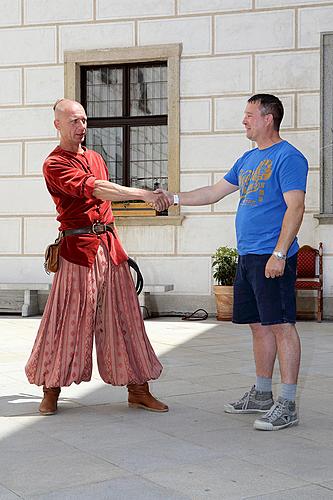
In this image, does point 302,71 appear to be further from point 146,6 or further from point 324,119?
point 146,6

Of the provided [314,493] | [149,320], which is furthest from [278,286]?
[149,320]

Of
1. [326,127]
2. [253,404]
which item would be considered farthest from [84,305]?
[326,127]

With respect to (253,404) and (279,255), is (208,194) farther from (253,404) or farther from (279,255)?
(253,404)

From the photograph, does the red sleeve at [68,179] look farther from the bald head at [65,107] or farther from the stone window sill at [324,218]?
the stone window sill at [324,218]

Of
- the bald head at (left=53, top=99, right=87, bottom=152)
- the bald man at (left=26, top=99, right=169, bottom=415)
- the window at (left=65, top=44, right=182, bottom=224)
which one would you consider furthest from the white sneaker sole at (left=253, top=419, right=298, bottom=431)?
the window at (left=65, top=44, right=182, bottom=224)

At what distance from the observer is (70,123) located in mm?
5133

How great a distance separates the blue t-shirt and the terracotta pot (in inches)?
213

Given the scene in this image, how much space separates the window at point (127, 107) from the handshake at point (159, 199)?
5560mm

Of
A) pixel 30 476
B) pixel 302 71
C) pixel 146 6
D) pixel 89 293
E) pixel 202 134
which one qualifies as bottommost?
pixel 30 476

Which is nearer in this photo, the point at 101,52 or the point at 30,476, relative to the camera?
the point at 30,476

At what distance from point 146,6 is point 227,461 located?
316 inches

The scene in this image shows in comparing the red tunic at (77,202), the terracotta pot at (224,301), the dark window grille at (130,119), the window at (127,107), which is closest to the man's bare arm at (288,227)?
the red tunic at (77,202)

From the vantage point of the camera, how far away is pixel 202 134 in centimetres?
1077

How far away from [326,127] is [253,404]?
19.6ft
